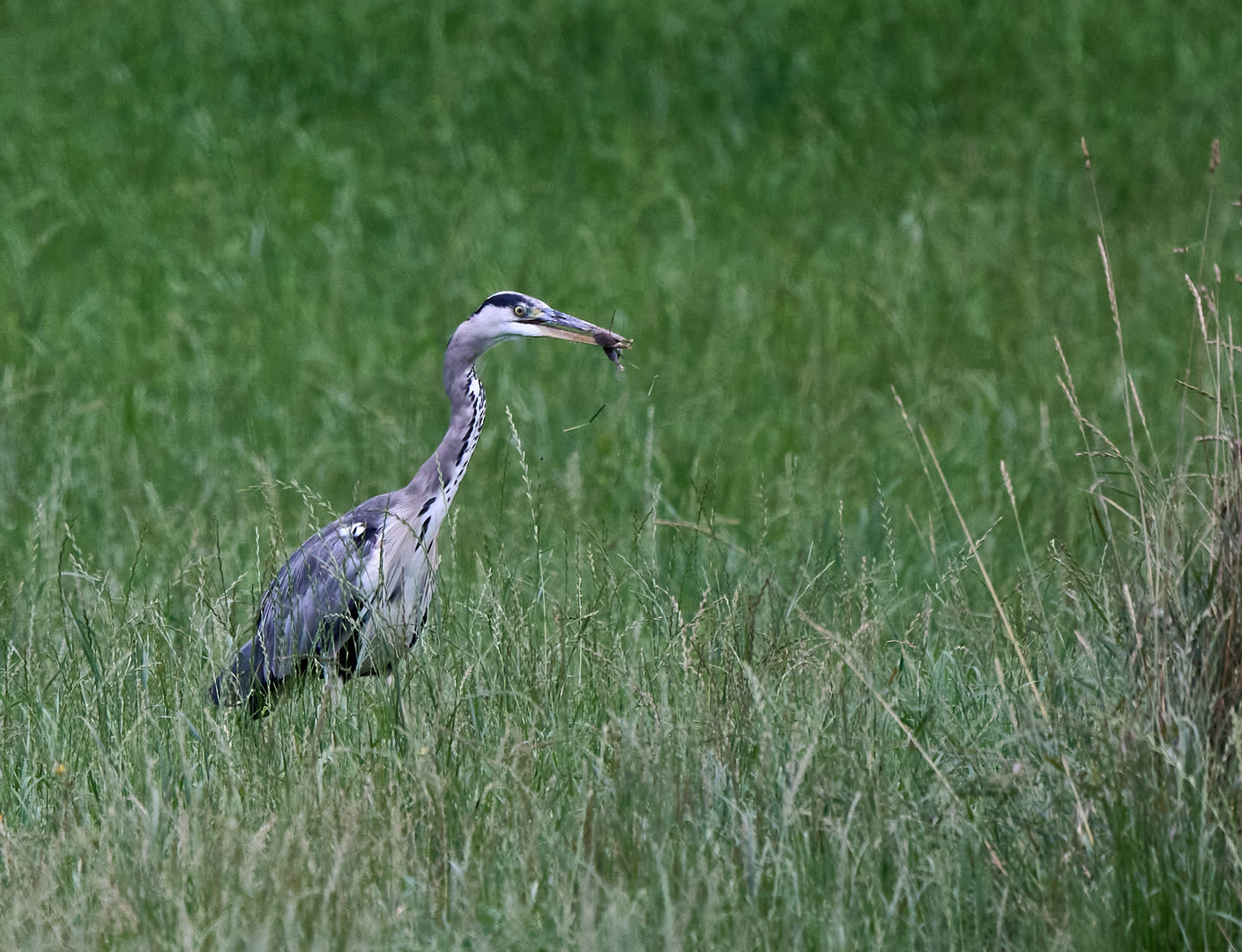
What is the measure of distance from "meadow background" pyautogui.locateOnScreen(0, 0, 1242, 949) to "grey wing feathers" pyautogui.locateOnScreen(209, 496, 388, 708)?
0.19 meters

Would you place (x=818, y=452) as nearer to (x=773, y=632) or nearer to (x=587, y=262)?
(x=587, y=262)

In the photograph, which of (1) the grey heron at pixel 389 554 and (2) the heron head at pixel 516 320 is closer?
(1) the grey heron at pixel 389 554

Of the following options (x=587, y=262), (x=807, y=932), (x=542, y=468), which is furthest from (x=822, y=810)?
(x=587, y=262)

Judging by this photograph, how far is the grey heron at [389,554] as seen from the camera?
4.48m

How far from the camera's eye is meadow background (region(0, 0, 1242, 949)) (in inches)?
125

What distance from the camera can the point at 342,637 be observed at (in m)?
4.73

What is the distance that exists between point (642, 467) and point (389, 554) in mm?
2797

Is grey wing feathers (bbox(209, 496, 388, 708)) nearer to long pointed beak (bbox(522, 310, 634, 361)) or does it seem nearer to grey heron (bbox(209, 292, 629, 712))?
grey heron (bbox(209, 292, 629, 712))

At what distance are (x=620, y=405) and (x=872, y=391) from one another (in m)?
1.52

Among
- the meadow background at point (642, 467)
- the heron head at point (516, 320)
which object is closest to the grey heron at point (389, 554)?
the heron head at point (516, 320)

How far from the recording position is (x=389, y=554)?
484 centimetres

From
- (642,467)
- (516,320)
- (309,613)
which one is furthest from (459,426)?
(642,467)

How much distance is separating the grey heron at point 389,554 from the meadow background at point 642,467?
214 mm

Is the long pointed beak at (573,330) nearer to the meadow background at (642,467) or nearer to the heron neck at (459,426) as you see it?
the heron neck at (459,426)
